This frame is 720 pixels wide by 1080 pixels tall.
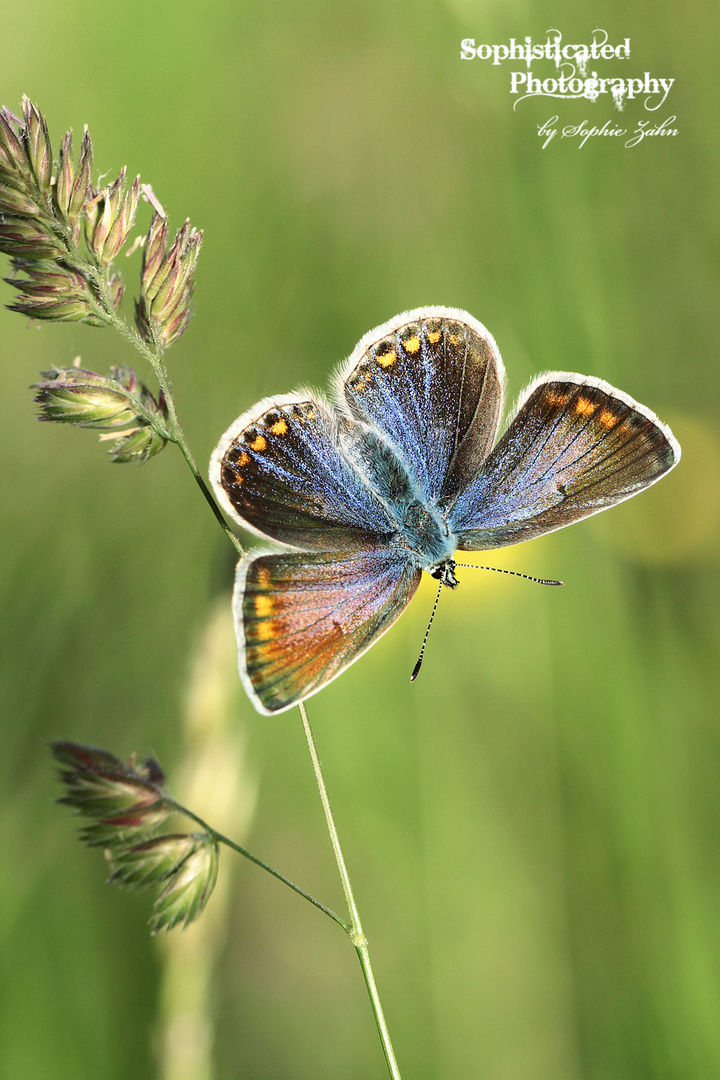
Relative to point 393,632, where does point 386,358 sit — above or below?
above

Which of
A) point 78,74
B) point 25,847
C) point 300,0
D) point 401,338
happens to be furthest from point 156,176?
point 25,847

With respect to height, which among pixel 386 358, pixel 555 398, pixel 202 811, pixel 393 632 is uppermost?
pixel 386 358

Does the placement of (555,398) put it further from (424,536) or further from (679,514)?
(679,514)

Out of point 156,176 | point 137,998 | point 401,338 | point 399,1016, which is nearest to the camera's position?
point 401,338

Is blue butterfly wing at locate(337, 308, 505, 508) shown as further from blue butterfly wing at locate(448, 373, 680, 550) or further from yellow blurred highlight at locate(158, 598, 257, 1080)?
yellow blurred highlight at locate(158, 598, 257, 1080)

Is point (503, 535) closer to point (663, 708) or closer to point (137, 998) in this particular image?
point (663, 708)

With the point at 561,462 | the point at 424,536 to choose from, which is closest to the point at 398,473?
the point at 424,536

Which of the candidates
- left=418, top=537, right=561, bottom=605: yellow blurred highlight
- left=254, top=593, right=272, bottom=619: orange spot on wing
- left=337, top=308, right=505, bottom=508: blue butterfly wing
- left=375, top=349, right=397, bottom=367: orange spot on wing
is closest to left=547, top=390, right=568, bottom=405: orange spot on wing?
left=337, top=308, right=505, bottom=508: blue butterfly wing
